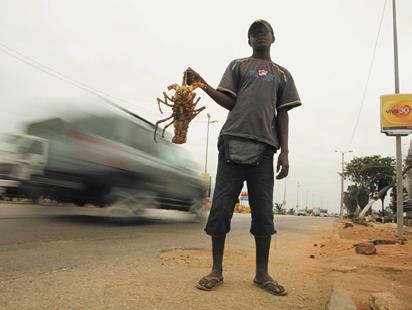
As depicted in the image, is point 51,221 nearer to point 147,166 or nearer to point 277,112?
point 147,166

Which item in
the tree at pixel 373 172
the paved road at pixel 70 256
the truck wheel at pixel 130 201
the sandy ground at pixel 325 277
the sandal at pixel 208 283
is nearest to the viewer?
the paved road at pixel 70 256

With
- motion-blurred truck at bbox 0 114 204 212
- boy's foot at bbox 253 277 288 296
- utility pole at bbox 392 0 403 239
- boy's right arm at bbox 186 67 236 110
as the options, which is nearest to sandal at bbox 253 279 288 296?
boy's foot at bbox 253 277 288 296

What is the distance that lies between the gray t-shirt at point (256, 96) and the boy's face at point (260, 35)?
13cm

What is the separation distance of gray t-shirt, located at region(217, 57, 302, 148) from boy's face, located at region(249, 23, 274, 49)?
133 millimetres

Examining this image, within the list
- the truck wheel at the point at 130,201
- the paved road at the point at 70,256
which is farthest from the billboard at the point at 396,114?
the paved road at the point at 70,256

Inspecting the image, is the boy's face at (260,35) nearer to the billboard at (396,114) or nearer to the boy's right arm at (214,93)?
the boy's right arm at (214,93)

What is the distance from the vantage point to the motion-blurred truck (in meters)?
8.20

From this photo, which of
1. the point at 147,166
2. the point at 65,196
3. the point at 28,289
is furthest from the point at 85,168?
the point at 28,289

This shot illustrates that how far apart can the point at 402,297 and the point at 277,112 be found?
1.73 m

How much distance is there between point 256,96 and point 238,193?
2.53 feet

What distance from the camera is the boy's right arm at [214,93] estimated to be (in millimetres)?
3486

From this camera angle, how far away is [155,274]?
3697 mm

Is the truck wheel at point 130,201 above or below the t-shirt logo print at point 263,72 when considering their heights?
below

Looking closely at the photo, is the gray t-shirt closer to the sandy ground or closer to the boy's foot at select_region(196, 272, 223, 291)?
the boy's foot at select_region(196, 272, 223, 291)
